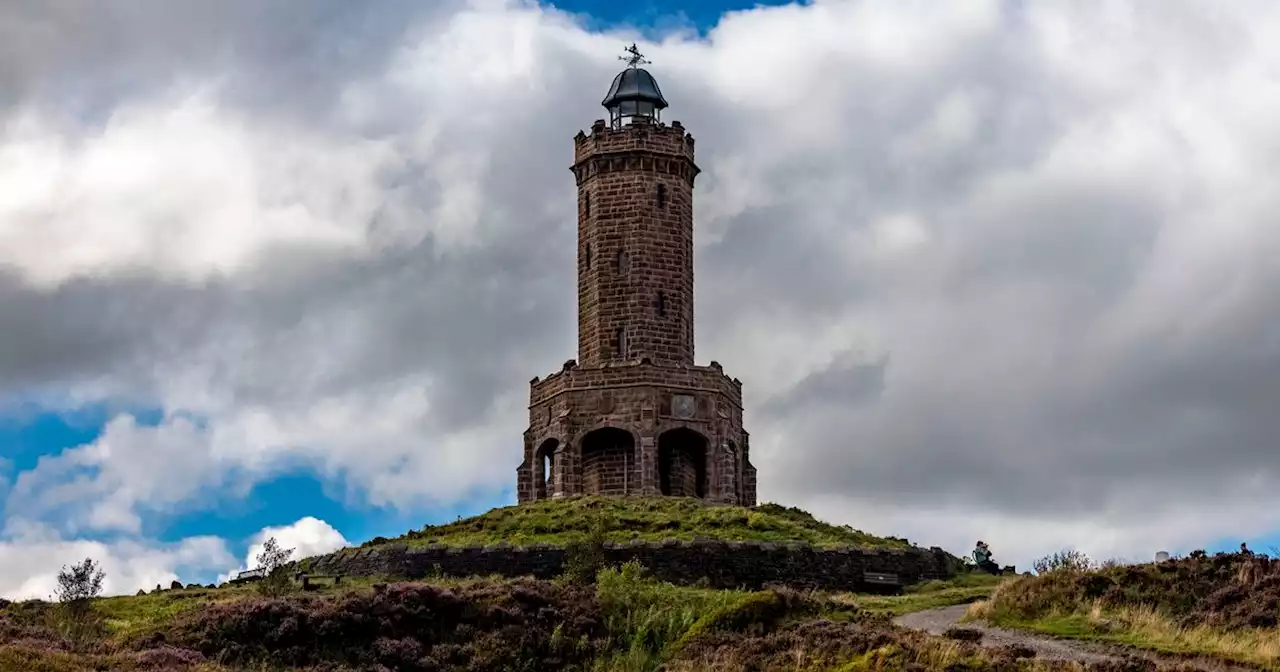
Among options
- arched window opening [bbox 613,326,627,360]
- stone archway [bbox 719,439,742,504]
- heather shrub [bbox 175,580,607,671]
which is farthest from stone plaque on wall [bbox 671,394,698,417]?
heather shrub [bbox 175,580,607,671]

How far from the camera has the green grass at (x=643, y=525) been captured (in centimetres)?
5516

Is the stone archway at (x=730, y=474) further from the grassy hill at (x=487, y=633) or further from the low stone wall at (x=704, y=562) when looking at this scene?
the grassy hill at (x=487, y=633)

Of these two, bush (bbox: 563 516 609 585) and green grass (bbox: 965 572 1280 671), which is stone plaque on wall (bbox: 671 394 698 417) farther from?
green grass (bbox: 965 572 1280 671)

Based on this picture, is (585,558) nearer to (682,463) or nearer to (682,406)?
(682,406)

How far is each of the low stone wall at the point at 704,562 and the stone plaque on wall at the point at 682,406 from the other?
14000 millimetres

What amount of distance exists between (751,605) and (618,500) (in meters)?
20.7

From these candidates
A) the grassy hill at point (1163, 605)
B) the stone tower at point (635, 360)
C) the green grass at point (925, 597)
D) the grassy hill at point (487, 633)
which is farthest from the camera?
the stone tower at point (635, 360)

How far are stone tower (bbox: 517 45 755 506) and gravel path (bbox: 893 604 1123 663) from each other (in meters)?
23.0

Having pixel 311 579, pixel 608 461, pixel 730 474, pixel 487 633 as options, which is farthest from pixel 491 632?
pixel 730 474

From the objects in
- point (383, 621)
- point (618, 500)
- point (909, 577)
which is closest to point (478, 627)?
point (383, 621)

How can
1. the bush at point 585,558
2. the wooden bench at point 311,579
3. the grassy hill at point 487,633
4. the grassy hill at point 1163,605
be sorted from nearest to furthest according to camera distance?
the grassy hill at point 1163,605 < the grassy hill at point 487,633 < the bush at point 585,558 < the wooden bench at point 311,579

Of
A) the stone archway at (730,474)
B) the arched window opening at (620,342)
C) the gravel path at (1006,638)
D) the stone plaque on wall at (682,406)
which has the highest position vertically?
the arched window opening at (620,342)

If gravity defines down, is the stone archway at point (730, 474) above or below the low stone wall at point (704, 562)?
A: above

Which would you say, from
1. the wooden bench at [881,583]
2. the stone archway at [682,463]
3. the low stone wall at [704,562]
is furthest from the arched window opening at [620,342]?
the wooden bench at [881,583]
